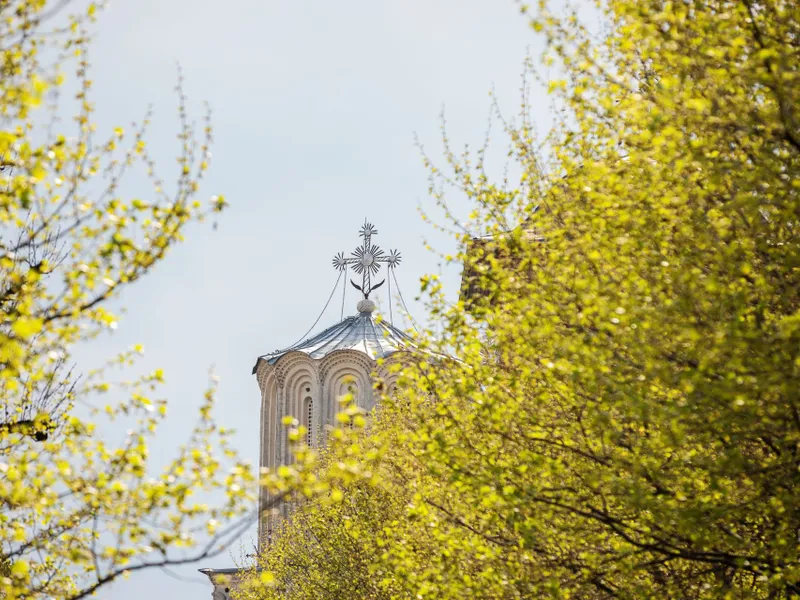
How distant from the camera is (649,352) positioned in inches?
388

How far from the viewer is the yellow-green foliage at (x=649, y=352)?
9.55 meters

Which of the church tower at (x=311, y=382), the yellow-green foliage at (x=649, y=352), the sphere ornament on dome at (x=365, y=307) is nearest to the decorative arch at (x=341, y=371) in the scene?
the church tower at (x=311, y=382)

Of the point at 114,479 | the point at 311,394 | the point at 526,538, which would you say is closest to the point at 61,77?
the point at 114,479

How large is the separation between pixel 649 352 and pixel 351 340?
4553 centimetres

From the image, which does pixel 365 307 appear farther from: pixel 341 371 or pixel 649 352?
pixel 649 352

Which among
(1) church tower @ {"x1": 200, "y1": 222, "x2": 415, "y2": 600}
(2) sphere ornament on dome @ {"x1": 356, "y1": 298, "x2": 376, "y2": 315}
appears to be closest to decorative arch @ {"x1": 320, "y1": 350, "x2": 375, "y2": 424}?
(1) church tower @ {"x1": 200, "y1": 222, "x2": 415, "y2": 600}

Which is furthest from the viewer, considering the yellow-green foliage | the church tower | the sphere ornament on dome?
the sphere ornament on dome

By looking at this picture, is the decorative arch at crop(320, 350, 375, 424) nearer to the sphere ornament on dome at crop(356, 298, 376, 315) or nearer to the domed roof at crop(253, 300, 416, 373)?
the domed roof at crop(253, 300, 416, 373)

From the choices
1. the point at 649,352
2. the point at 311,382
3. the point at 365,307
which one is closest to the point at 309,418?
the point at 311,382

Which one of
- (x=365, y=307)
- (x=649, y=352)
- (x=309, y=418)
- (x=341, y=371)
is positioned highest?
(x=365, y=307)

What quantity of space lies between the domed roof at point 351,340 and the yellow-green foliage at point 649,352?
1509 inches

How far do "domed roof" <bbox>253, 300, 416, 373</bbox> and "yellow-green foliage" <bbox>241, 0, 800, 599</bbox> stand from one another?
1509 inches

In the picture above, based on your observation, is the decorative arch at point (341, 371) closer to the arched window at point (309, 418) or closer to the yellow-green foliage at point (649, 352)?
the arched window at point (309, 418)

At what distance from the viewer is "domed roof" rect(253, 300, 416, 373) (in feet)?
175
